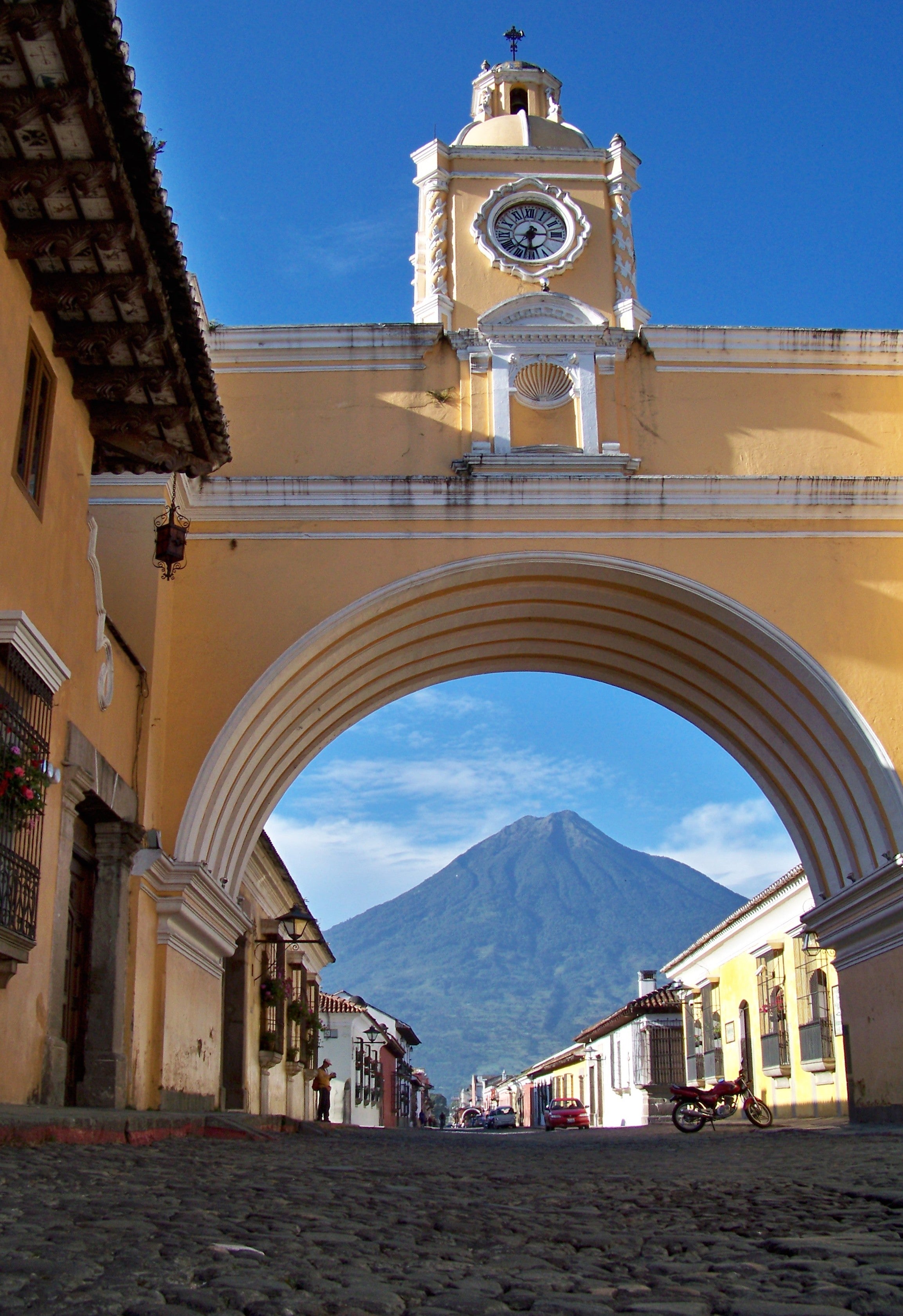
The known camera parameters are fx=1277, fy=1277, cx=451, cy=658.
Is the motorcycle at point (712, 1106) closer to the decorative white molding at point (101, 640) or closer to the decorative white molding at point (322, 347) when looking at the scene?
the decorative white molding at point (101, 640)

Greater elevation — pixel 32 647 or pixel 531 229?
pixel 531 229

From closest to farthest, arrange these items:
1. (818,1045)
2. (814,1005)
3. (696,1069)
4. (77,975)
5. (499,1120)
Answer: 1. (77,975)
2. (818,1045)
3. (814,1005)
4. (696,1069)
5. (499,1120)

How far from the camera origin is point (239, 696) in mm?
10352

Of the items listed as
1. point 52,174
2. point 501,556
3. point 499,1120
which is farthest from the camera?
point 499,1120

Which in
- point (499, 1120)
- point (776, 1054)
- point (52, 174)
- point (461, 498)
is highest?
point (461, 498)

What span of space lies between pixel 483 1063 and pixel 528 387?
601ft

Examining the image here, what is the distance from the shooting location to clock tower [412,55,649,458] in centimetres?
1125

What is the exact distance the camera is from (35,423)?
22.7 ft

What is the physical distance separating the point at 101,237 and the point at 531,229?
6.60 metres

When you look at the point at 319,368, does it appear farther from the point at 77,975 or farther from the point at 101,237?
the point at 77,975

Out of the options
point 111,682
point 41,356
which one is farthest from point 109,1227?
point 111,682

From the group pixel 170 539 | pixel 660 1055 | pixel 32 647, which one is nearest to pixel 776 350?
pixel 170 539

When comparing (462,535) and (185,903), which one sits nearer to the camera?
(185,903)

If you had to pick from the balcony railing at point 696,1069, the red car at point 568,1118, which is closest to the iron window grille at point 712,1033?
the balcony railing at point 696,1069
